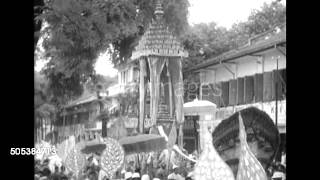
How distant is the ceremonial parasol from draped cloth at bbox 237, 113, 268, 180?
6.68ft

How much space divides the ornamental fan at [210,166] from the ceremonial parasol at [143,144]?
1720 mm

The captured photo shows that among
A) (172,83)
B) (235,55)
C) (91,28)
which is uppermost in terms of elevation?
(91,28)

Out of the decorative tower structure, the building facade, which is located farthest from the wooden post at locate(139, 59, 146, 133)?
the building facade

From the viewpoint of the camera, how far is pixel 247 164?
3.37 m

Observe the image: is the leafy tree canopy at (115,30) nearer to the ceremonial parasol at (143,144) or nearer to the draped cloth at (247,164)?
the ceremonial parasol at (143,144)

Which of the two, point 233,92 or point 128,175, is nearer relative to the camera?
point 128,175

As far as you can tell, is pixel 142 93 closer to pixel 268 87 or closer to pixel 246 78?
pixel 246 78

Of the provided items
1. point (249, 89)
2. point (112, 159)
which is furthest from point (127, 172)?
point (249, 89)

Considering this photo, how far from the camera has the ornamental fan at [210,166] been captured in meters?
3.50

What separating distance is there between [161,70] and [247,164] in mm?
2919

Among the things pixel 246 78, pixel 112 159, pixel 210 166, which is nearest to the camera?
pixel 210 166

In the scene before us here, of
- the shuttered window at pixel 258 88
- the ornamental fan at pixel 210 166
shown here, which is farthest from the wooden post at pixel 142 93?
the ornamental fan at pixel 210 166

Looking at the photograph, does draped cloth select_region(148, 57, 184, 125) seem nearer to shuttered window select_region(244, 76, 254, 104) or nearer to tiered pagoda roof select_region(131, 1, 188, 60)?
tiered pagoda roof select_region(131, 1, 188, 60)
